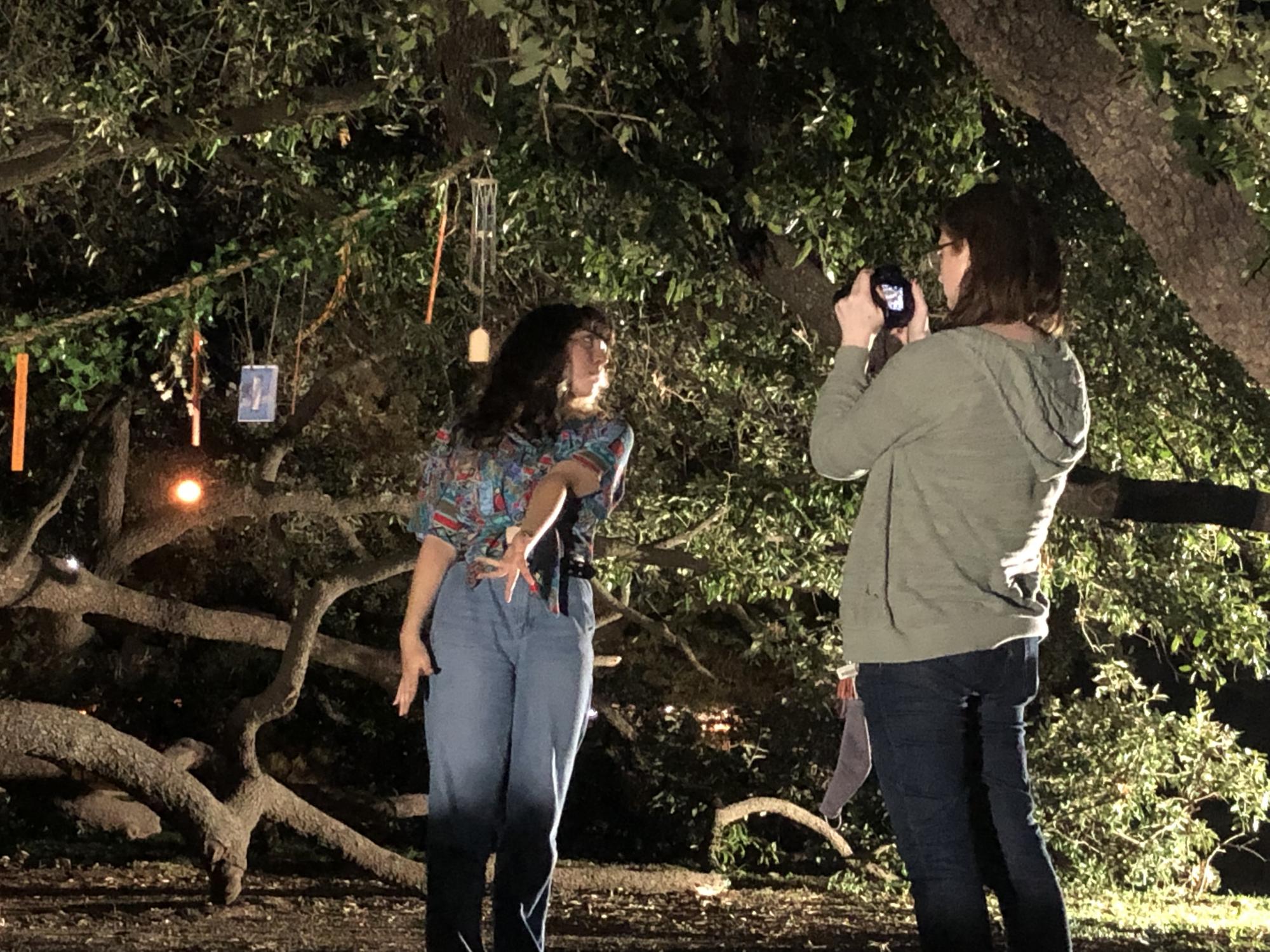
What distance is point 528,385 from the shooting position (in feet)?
11.5

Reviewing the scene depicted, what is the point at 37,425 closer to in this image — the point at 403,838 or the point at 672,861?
the point at 403,838

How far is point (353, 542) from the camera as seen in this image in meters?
12.1

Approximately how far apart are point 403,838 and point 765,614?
342cm

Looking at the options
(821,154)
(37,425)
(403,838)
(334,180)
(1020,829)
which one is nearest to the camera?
(1020,829)

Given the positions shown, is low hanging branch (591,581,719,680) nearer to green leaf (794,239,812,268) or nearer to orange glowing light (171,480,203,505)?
orange glowing light (171,480,203,505)

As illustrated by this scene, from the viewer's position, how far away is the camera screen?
9.44 feet

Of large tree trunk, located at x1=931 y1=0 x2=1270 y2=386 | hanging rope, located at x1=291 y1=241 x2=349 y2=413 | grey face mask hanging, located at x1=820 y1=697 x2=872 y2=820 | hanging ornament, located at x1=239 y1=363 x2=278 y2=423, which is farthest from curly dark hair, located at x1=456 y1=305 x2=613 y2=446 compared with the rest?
hanging ornament, located at x1=239 y1=363 x2=278 y2=423

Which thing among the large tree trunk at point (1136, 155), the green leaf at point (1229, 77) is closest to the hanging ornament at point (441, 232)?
the large tree trunk at point (1136, 155)

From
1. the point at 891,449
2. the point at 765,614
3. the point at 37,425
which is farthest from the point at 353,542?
the point at 891,449

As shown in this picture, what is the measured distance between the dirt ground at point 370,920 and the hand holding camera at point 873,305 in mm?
3264

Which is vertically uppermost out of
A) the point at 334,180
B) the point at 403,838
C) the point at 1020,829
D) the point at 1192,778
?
the point at 334,180

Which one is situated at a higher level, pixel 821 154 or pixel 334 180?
pixel 334 180

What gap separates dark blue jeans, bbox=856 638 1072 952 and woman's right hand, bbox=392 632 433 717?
3.40 ft

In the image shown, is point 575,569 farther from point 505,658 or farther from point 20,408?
point 20,408
